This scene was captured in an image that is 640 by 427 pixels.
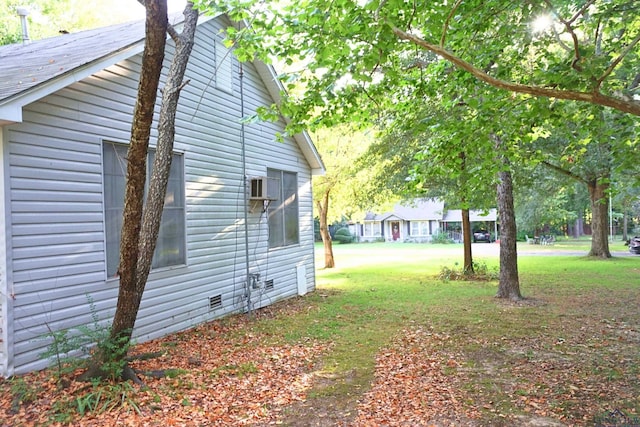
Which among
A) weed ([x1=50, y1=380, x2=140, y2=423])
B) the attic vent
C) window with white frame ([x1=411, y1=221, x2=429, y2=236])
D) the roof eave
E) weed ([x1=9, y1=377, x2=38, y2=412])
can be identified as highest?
the roof eave

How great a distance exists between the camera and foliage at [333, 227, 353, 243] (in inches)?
1917

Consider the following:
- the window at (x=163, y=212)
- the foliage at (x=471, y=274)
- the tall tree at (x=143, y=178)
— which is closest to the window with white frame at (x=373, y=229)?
the foliage at (x=471, y=274)

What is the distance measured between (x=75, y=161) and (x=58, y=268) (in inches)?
54.1

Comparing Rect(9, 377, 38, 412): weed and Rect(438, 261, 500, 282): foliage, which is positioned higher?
Rect(9, 377, 38, 412): weed

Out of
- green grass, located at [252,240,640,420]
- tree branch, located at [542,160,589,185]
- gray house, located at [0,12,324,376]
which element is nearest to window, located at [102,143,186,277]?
gray house, located at [0,12,324,376]

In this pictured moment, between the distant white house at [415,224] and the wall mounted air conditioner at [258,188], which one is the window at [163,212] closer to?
the wall mounted air conditioner at [258,188]

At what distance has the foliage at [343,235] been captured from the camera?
160 feet

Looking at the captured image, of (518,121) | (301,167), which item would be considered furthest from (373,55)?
(301,167)

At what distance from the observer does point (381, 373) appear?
525 centimetres

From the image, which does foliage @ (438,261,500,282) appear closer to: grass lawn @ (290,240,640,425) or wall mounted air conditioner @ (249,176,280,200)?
grass lawn @ (290,240,640,425)

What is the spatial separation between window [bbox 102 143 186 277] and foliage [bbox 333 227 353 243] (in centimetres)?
4166

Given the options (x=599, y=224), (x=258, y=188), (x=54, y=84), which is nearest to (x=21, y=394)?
(x=54, y=84)

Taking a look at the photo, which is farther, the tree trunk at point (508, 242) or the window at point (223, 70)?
the tree trunk at point (508, 242)

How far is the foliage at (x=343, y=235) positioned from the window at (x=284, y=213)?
37516mm
